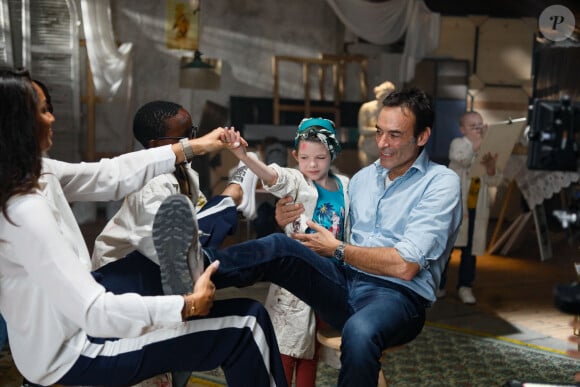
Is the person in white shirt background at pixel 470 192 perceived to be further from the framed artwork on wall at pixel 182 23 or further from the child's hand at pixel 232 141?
the framed artwork on wall at pixel 182 23

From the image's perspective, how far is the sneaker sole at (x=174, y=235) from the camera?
1.81 meters

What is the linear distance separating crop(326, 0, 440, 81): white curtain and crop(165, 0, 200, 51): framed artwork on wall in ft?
6.01

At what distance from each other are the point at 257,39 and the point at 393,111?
6.08 meters

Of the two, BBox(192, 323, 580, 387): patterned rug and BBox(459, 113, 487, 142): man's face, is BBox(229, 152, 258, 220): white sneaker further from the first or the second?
BBox(459, 113, 487, 142): man's face

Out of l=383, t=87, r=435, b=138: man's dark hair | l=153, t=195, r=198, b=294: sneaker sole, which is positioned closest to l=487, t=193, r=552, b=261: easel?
l=383, t=87, r=435, b=138: man's dark hair

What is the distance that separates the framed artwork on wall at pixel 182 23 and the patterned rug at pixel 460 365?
4.97 meters

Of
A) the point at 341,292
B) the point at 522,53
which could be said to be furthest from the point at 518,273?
the point at 341,292

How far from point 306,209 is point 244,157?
0.36 m

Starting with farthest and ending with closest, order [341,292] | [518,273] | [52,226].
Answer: [518,273]
[341,292]
[52,226]

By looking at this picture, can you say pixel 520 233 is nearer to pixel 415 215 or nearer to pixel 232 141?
pixel 415 215

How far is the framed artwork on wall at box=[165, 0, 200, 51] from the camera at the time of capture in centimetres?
776

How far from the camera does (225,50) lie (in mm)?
8289

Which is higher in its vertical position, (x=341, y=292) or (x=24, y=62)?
(x=24, y=62)

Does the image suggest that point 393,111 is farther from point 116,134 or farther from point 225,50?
point 225,50
